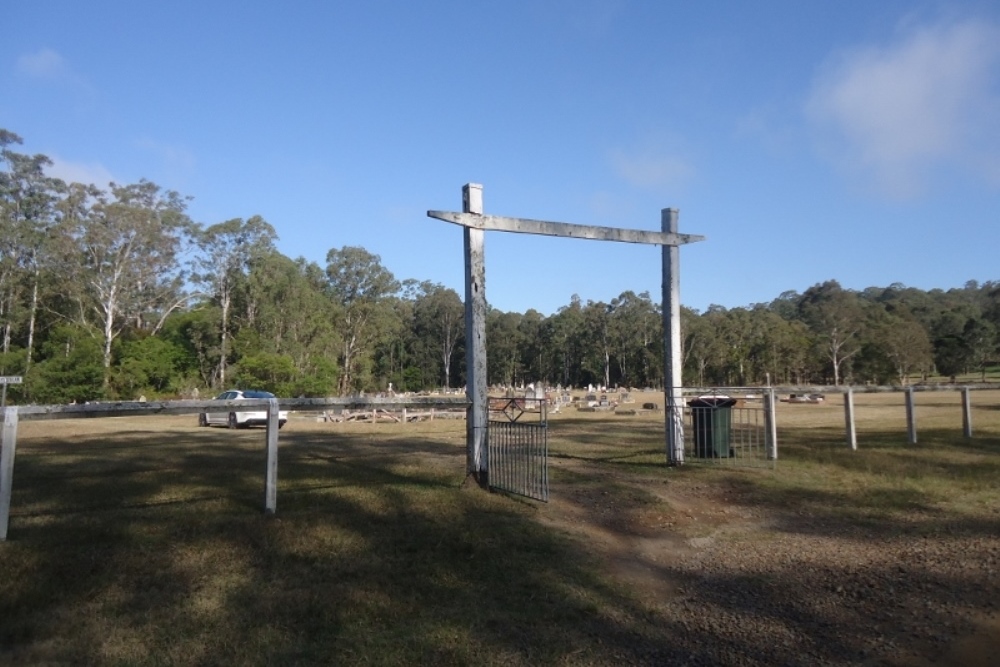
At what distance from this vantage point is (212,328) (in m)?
57.2

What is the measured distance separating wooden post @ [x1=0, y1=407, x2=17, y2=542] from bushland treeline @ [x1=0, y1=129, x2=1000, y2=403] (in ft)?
140

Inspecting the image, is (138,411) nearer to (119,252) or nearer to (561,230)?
(561,230)

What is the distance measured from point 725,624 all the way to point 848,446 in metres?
10.1

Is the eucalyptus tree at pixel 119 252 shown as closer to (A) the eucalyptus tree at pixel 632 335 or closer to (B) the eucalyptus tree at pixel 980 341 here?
(A) the eucalyptus tree at pixel 632 335

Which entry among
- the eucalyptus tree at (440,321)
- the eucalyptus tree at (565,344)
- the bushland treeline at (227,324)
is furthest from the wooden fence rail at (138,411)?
the eucalyptus tree at (565,344)

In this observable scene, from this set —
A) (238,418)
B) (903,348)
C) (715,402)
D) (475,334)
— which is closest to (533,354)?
(903,348)

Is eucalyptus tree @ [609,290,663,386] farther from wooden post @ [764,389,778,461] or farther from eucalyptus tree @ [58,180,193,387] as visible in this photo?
wooden post @ [764,389,778,461]

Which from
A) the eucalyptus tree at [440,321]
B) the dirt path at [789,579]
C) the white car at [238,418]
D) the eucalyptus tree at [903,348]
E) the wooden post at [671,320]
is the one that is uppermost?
the eucalyptus tree at [440,321]

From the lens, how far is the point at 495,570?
246 inches

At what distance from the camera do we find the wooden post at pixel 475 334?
9.51 metres

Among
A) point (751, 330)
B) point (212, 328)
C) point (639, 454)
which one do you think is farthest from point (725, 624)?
point (751, 330)

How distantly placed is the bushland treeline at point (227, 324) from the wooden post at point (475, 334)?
41.6 metres

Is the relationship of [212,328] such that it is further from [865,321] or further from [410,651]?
[865,321]

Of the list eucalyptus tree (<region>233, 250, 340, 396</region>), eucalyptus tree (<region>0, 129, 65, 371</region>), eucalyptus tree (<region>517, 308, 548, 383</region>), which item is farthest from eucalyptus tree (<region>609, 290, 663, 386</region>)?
eucalyptus tree (<region>0, 129, 65, 371</region>)
